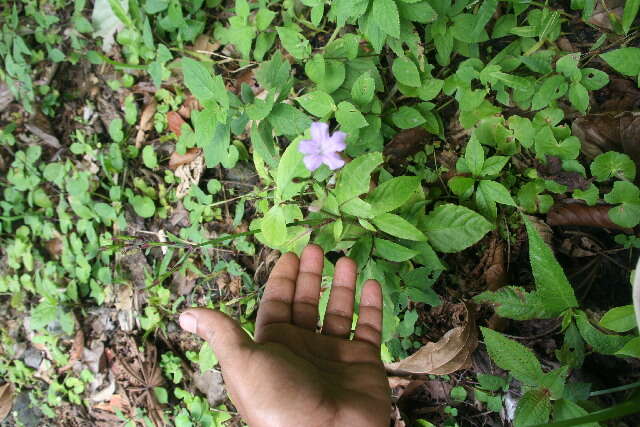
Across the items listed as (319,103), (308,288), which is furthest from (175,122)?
(308,288)

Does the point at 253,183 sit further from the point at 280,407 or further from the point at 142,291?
the point at 280,407

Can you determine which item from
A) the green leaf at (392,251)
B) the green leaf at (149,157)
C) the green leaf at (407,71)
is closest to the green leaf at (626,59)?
the green leaf at (407,71)

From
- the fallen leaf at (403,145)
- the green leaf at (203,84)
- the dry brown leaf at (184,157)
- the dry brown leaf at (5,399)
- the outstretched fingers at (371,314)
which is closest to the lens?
the outstretched fingers at (371,314)

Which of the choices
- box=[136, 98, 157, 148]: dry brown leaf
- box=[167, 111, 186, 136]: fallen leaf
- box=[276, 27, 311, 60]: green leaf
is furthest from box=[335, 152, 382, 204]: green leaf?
box=[136, 98, 157, 148]: dry brown leaf

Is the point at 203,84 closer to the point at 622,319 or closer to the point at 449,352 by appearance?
the point at 449,352

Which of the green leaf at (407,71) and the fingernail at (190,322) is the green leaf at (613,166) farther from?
the fingernail at (190,322)

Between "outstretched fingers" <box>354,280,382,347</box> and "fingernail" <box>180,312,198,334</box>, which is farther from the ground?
"fingernail" <box>180,312,198,334</box>

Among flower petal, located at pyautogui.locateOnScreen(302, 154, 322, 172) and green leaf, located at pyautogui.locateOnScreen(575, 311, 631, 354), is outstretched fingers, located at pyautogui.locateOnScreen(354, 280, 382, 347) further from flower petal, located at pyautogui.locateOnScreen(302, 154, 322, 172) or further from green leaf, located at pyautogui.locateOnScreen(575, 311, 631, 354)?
green leaf, located at pyautogui.locateOnScreen(575, 311, 631, 354)
